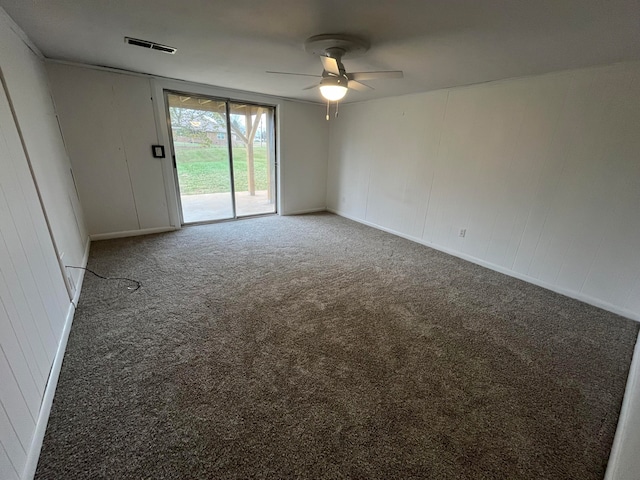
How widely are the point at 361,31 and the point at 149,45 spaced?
1.86 metres

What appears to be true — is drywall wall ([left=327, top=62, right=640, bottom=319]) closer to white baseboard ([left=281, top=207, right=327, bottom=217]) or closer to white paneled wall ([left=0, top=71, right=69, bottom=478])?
white baseboard ([left=281, top=207, right=327, bottom=217])

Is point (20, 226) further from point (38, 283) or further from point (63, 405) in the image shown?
point (63, 405)

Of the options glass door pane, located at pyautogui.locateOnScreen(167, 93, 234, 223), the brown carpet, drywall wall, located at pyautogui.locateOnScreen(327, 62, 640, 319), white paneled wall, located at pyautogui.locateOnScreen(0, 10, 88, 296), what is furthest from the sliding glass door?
drywall wall, located at pyautogui.locateOnScreen(327, 62, 640, 319)

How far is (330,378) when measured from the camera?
1659 mm

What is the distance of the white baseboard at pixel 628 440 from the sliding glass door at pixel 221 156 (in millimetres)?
4890

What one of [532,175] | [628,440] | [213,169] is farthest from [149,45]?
[628,440]

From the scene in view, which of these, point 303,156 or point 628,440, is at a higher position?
point 303,156

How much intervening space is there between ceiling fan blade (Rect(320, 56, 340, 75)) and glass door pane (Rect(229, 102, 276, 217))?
2731 mm

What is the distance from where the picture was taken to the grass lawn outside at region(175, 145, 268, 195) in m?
4.44

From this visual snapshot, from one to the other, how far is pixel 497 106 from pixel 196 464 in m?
4.02

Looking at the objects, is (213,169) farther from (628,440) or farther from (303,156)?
(628,440)

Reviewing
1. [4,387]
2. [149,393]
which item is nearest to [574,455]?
[149,393]

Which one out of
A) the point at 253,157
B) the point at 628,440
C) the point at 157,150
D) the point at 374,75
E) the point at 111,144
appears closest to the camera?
the point at 628,440

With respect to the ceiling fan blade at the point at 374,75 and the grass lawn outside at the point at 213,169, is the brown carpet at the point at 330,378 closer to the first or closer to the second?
the ceiling fan blade at the point at 374,75
